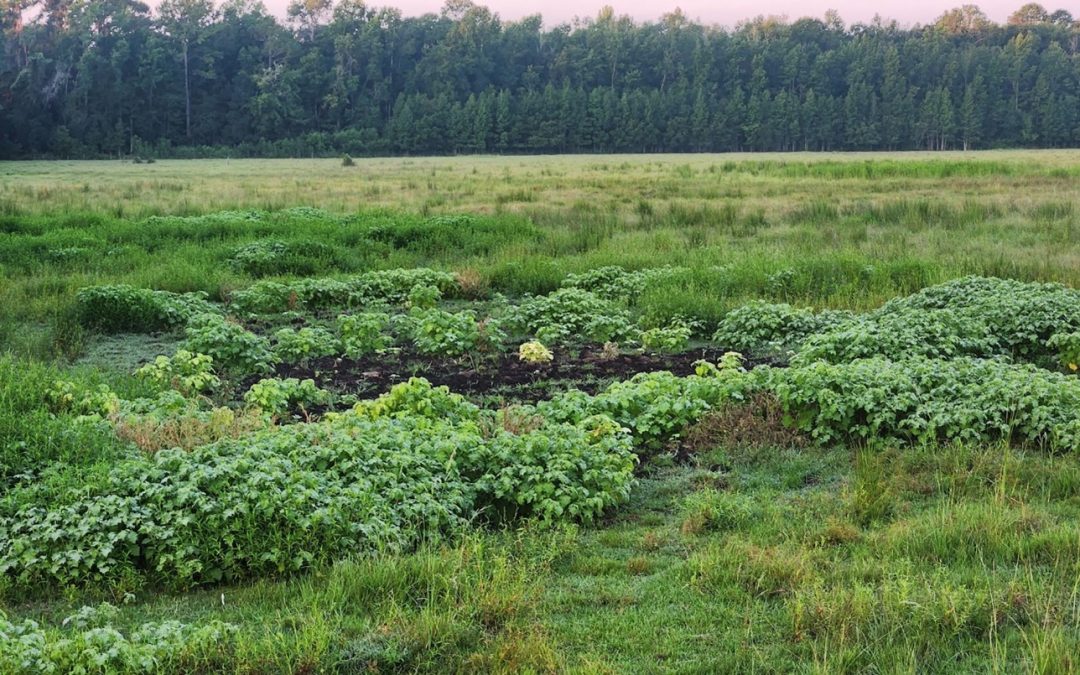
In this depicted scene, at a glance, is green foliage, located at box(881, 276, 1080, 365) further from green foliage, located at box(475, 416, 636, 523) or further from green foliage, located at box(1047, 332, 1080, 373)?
green foliage, located at box(475, 416, 636, 523)

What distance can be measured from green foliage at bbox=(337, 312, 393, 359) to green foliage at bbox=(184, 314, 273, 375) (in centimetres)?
97

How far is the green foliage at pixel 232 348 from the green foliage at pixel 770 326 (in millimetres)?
5636

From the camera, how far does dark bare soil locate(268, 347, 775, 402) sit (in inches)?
378

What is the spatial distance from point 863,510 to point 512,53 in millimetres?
110996

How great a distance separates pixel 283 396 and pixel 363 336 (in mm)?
2847

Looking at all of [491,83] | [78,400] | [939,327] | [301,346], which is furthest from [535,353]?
[491,83]

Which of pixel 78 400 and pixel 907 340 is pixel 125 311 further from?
pixel 907 340

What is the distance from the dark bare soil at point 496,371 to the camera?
31.5 feet

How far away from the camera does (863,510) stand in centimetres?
582

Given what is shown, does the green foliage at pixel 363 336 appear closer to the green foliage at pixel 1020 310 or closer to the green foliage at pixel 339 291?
the green foliage at pixel 339 291

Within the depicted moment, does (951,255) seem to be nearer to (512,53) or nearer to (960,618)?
(960,618)

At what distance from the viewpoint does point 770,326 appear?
11398 millimetres

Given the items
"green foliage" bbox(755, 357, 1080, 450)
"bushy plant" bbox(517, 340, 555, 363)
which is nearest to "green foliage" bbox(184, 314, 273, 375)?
"bushy plant" bbox(517, 340, 555, 363)

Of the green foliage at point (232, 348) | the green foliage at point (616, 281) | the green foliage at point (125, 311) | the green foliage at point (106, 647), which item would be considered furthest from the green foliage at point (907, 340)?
the green foliage at point (125, 311)
